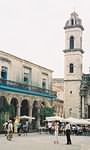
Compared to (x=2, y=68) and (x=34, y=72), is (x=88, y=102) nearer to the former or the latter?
(x=34, y=72)

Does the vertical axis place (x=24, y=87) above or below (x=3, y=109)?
above

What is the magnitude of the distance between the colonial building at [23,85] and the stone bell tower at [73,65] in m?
4.34

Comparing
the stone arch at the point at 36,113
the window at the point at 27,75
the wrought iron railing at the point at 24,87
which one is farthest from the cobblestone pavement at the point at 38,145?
the window at the point at 27,75

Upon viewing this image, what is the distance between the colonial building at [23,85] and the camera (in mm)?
39900

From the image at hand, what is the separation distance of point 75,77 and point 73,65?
1707mm

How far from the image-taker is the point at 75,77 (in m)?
55.2

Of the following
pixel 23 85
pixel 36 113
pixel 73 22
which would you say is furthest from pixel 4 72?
pixel 73 22

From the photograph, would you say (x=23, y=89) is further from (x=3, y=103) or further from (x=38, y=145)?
(x=38, y=145)

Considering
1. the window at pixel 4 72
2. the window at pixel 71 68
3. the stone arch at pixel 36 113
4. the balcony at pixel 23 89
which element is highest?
the window at pixel 71 68

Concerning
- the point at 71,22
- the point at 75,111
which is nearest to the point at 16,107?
the point at 75,111

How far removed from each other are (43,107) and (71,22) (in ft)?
51.8

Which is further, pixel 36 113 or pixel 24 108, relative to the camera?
pixel 36 113

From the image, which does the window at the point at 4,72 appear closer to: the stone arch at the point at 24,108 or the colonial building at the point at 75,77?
the stone arch at the point at 24,108

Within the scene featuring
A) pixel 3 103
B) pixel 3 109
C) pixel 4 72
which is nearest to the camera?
pixel 3 109
